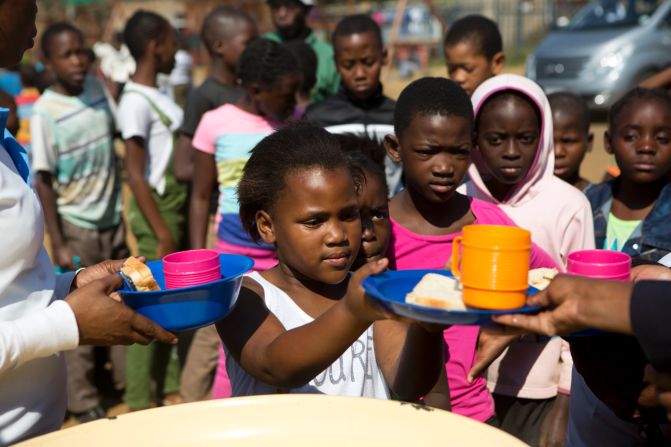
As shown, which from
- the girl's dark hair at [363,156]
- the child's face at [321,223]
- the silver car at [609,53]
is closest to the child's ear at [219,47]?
the girl's dark hair at [363,156]

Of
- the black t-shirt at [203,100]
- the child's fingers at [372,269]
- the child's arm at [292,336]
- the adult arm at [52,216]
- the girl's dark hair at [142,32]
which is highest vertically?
the girl's dark hair at [142,32]

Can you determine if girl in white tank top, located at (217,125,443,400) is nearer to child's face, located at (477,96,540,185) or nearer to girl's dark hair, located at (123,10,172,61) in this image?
child's face, located at (477,96,540,185)

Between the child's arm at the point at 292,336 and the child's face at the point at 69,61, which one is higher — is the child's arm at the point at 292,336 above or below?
below

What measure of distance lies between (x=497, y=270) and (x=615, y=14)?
47.1 feet

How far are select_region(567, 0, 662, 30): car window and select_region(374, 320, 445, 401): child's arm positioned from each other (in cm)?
1336

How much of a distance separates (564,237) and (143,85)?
10.1ft

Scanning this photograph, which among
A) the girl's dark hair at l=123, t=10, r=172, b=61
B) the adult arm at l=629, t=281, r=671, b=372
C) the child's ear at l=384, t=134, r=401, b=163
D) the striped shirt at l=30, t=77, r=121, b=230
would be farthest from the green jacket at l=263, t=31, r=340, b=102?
the adult arm at l=629, t=281, r=671, b=372

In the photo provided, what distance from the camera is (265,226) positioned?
8.07 feet

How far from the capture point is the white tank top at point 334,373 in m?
2.29

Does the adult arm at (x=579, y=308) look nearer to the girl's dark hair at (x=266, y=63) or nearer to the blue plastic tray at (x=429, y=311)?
the blue plastic tray at (x=429, y=311)

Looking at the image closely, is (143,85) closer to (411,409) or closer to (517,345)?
(517,345)

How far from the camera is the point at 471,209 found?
122 inches

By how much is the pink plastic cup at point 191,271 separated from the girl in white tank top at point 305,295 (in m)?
0.18

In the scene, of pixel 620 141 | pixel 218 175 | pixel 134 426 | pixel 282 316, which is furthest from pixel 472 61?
pixel 134 426
